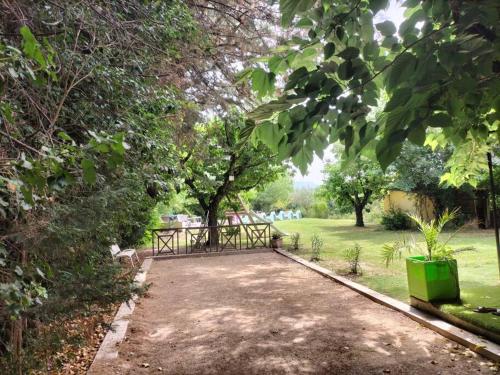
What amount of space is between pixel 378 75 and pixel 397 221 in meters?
18.1

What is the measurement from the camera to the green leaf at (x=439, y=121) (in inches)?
45.2

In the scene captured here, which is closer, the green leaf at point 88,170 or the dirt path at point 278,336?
the green leaf at point 88,170

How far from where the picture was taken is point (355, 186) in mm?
20844

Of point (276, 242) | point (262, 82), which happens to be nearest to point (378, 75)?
point (262, 82)

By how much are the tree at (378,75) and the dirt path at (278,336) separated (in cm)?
291

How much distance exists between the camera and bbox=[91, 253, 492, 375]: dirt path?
12.2 feet

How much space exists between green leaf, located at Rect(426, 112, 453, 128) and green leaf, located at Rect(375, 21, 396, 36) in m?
0.42

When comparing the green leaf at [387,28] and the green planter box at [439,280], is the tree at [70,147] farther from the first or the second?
the green planter box at [439,280]

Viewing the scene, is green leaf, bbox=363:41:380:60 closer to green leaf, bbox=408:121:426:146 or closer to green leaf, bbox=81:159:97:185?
green leaf, bbox=408:121:426:146

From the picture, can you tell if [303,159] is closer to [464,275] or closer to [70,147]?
[70,147]

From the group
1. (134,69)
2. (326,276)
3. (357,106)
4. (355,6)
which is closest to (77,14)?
(134,69)

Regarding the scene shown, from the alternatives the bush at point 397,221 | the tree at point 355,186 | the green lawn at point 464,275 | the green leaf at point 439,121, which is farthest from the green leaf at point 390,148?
the tree at point 355,186

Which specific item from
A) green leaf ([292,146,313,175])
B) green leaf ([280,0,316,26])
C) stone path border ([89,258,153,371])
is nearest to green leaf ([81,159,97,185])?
green leaf ([292,146,313,175])

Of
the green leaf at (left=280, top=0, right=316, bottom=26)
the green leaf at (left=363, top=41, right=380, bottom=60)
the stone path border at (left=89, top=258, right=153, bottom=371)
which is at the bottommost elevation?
the stone path border at (left=89, top=258, right=153, bottom=371)
